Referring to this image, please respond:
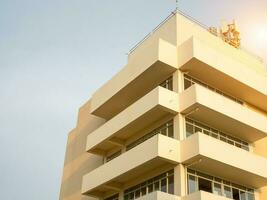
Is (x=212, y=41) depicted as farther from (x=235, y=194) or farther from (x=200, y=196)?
(x=200, y=196)

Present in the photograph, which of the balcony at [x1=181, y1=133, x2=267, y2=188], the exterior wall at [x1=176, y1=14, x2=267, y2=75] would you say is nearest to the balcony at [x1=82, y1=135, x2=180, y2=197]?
the balcony at [x1=181, y1=133, x2=267, y2=188]

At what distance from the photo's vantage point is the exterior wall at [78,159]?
37.0 m

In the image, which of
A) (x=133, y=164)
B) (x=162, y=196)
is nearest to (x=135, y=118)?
(x=133, y=164)

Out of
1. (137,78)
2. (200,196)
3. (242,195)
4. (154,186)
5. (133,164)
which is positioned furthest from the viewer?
(137,78)

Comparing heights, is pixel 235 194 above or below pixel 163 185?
above

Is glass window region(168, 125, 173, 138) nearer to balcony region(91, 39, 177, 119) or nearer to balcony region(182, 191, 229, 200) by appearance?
balcony region(91, 39, 177, 119)

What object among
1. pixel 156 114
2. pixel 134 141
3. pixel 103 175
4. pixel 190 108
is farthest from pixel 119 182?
pixel 190 108

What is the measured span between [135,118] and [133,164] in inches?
140

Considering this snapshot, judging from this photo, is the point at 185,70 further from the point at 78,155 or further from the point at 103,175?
the point at 78,155

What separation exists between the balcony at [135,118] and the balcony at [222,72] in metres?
2.86

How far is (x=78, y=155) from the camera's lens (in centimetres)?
3959

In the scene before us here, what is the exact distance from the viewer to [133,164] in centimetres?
2730

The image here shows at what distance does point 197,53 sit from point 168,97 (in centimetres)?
375

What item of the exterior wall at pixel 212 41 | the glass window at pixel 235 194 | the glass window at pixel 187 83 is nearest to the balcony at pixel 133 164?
the glass window at pixel 187 83
